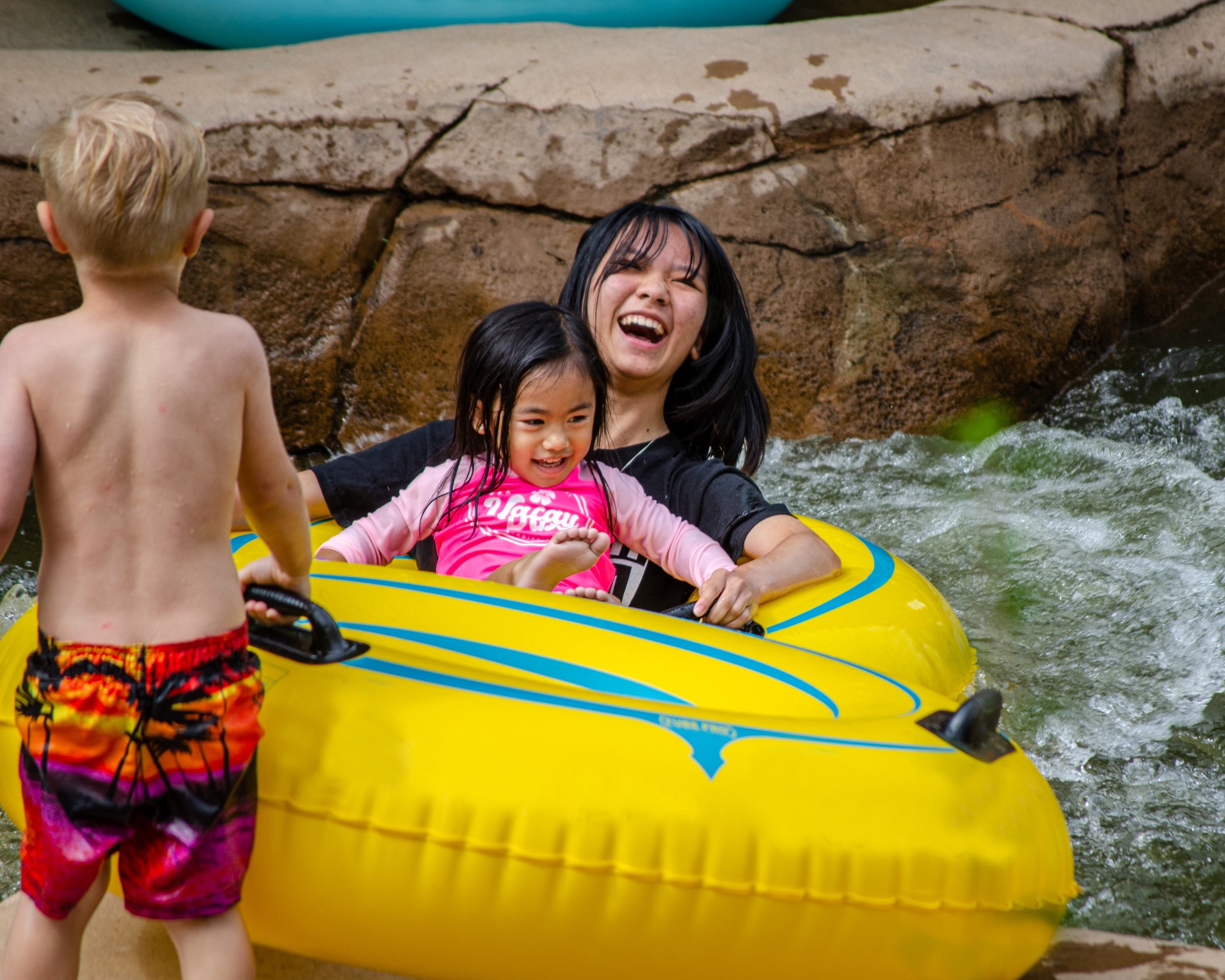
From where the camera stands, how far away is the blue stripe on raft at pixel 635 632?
1.51 meters

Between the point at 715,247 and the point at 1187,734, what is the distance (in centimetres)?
136

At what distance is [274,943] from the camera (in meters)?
1.35

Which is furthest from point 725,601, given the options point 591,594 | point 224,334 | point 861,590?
point 224,334

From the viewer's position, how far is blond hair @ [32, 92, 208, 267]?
1019 mm

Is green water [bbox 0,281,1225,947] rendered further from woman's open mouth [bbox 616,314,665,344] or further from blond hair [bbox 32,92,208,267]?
blond hair [bbox 32,92,208,267]

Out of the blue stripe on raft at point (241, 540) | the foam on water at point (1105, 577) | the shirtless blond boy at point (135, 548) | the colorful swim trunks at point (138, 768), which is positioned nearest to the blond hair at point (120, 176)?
the shirtless blond boy at point (135, 548)

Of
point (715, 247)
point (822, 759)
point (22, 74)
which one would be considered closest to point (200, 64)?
point (22, 74)

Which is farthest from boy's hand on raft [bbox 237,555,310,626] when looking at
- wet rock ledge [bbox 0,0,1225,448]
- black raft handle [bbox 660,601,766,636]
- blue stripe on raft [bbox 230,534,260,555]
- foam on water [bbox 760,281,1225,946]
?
wet rock ledge [bbox 0,0,1225,448]

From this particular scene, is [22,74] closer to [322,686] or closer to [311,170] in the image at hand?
[311,170]

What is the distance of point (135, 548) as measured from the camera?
1115 mm

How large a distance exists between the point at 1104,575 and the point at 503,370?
2005mm

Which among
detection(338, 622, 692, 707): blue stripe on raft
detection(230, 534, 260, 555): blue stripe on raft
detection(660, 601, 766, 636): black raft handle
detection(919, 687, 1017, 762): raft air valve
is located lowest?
detection(660, 601, 766, 636): black raft handle

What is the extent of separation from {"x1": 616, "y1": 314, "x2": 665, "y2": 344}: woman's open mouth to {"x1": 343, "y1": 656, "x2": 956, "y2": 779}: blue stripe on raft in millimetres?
1028

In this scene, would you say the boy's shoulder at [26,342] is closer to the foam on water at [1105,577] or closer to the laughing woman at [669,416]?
the laughing woman at [669,416]
